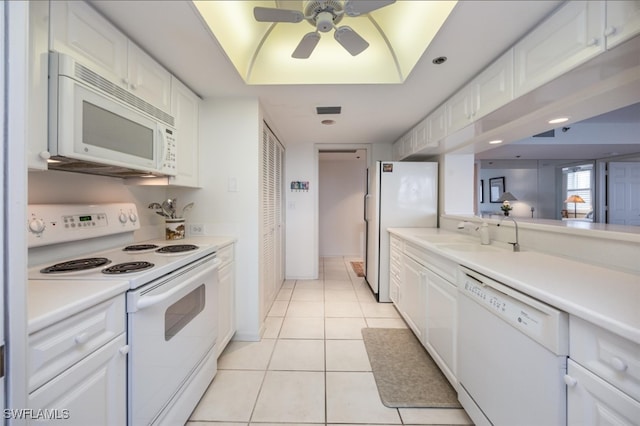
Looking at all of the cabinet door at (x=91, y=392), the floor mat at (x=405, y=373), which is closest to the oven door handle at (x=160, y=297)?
the cabinet door at (x=91, y=392)

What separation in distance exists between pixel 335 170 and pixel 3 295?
17.9 feet

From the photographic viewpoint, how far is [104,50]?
1.29 m

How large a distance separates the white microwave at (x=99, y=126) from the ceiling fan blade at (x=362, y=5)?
4.17 ft

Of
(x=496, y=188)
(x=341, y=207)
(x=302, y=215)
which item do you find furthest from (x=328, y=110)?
(x=496, y=188)

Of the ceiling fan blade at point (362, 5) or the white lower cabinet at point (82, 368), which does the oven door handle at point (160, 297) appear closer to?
the white lower cabinet at point (82, 368)

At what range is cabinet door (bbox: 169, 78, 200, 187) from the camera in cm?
188

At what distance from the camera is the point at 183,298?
141 centimetres

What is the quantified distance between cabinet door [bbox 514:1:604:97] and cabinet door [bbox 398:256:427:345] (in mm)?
1383

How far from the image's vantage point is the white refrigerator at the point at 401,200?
310 cm

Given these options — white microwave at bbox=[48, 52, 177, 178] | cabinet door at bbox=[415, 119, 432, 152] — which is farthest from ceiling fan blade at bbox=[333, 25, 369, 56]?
cabinet door at bbox=[415, 119, 432, 152]

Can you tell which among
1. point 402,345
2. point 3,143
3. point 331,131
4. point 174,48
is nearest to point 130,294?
point 3,143

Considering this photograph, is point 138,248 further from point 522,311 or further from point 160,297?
point 522,311

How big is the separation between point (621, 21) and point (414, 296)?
1947 mm

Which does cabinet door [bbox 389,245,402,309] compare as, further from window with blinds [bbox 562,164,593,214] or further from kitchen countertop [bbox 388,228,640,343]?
window with blinds [bbox 562,164,593,214]
